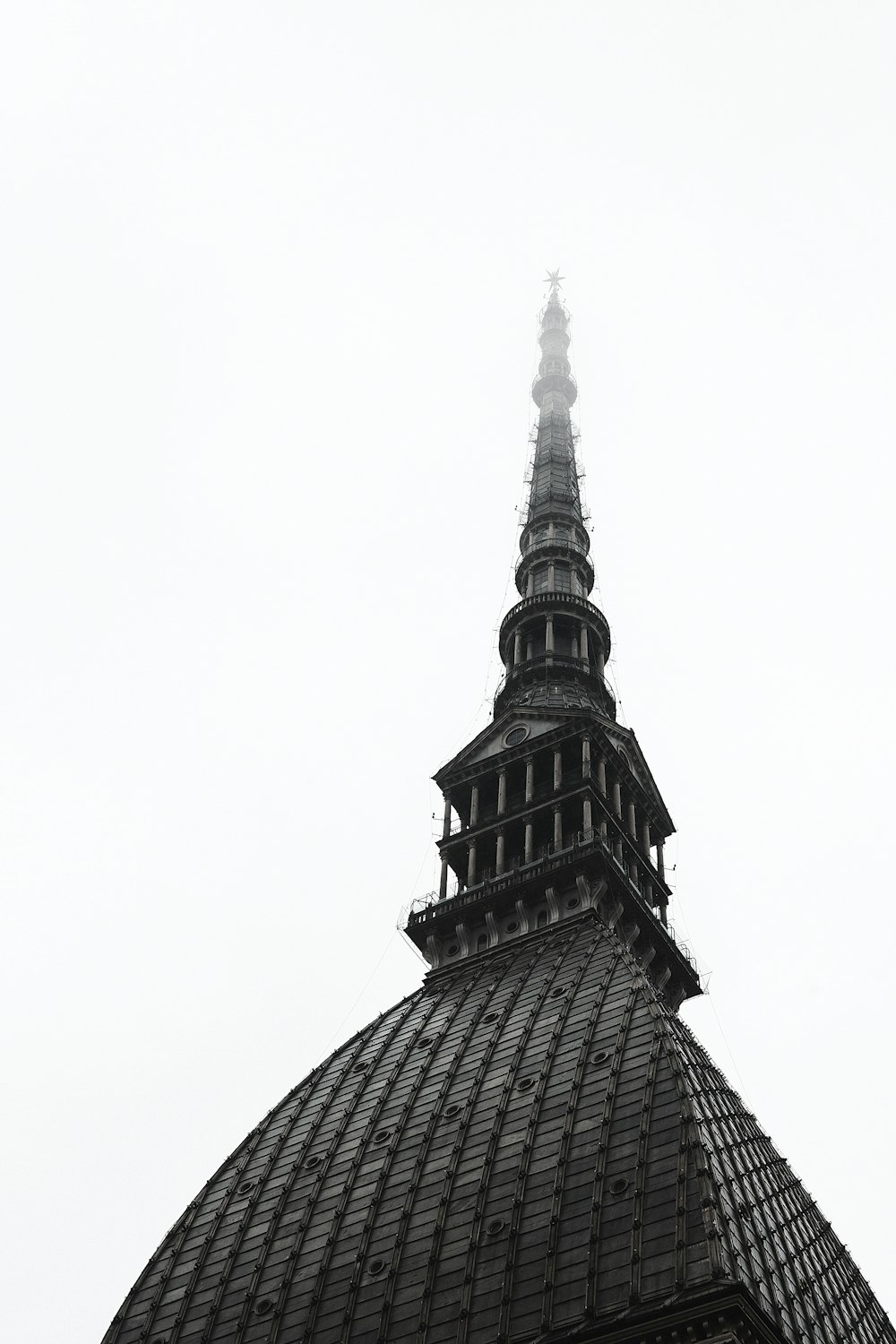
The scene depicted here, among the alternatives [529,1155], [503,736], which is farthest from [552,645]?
[529,1155]

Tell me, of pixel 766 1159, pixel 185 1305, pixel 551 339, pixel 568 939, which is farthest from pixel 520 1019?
pixel 551 339

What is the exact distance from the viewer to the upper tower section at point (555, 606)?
313 ft

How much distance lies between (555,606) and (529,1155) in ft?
155

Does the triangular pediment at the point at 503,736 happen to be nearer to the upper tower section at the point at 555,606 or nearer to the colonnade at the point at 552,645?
the upper tower section at the point at 555,606

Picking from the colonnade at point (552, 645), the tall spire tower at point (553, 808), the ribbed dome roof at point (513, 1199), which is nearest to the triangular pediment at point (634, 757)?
the tall spire tower at point (553, 808)

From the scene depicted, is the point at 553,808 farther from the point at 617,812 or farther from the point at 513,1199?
the point at 513,1199

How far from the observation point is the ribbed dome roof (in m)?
50.8

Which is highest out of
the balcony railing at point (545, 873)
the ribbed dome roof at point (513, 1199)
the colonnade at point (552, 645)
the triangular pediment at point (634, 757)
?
the colonnade at point (552, 645)

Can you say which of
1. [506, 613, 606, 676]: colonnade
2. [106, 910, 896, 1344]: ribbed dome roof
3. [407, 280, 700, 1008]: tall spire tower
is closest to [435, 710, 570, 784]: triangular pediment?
[407, 280, 700, 1008]: tall spire tower

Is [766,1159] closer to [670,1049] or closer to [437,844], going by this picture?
[670,1049]

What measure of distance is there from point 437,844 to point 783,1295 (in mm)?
36852

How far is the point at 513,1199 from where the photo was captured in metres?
56.0

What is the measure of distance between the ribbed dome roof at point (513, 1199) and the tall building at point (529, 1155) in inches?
4.3

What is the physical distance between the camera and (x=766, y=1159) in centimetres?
6091
